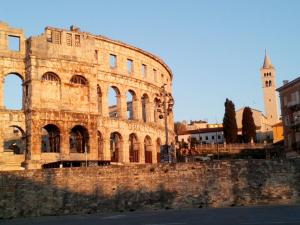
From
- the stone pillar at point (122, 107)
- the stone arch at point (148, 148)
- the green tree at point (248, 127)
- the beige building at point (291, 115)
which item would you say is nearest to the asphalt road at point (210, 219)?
the stone pillar at point (122, 107)

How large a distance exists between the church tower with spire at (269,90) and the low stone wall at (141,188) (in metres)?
89.2

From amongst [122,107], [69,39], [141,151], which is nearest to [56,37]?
[69,39]

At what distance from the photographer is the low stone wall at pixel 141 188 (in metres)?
34.6

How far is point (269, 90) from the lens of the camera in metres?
127

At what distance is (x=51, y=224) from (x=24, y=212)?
889cm

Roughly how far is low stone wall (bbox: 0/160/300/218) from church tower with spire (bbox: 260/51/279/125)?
293ft

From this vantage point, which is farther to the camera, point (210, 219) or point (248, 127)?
point (248, 127)

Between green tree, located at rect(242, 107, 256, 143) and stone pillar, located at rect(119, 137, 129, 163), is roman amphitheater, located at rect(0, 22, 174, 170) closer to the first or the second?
stone pillar, located at rect(119, 137, 129, 163)

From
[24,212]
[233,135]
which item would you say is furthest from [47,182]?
[233,135]

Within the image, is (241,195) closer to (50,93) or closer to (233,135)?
(50,93)

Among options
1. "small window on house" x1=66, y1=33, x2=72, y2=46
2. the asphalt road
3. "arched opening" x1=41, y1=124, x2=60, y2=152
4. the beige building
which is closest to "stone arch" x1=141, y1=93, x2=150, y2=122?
"small window on house" x1=66, y1=33, x2=72, y2=46

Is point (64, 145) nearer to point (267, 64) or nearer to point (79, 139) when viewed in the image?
point (79, 139)

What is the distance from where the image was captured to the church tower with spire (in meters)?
123

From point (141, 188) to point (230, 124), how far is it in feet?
185
